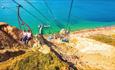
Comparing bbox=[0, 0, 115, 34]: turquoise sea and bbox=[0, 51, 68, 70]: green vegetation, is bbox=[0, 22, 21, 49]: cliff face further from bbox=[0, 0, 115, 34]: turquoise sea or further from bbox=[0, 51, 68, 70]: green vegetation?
bbox=[0, 0, 115, 34]: turquoise sea

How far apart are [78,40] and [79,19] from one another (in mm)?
54445

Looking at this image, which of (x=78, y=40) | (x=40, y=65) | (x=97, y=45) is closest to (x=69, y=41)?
(x=78, y=40)

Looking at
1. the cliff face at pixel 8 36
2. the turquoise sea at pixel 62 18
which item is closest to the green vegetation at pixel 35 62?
the cliff face at pixel 8 36

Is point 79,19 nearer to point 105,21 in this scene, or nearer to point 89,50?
point 105,21

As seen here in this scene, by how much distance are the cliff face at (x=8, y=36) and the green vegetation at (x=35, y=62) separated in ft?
13.5

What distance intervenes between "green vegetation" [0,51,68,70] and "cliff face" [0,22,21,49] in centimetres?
412

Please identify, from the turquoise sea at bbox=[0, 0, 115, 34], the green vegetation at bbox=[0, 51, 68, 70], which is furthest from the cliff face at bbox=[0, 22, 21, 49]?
the turquoise sea at bbox=[0, 0, 115, 34]

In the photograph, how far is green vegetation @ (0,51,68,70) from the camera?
1748 cm

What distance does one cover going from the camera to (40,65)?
1880 centimetres

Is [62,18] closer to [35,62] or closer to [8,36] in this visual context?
[8,36]

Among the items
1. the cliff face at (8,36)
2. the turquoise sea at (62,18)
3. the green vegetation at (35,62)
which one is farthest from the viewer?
the turquoise sea at (62,18)

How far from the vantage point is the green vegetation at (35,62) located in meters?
17.5

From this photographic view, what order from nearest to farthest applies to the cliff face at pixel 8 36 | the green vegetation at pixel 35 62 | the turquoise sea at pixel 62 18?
the green vegetation at pixel 35 62
the cliff face at pixel 8 36
the turquoise sea at pixel 62 18

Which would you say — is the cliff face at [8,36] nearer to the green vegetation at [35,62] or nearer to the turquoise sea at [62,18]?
the green vegetation at [35,62]
